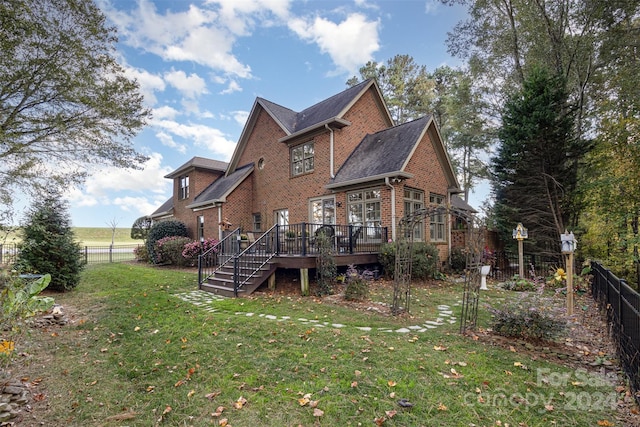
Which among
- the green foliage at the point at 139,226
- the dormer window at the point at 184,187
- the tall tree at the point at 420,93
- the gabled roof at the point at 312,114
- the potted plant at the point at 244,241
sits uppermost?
the tall tree at the point at 420,93

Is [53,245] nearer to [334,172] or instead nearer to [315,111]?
[334,172]

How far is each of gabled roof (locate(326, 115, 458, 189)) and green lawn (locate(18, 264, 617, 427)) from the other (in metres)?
6.22

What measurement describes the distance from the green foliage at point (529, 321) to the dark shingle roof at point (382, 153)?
6452 millimetres

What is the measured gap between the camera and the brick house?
39.5 feet

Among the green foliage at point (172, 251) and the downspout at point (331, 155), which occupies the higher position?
the downspout at point (331, 155)

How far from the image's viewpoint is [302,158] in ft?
47.9

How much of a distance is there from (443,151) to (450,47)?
23.9 feet

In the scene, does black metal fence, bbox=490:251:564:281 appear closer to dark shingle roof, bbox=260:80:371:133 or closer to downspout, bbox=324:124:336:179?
A: downspout, bbox=324:124:336:179

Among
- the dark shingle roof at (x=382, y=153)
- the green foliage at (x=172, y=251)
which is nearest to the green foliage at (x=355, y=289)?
the dark shingle roof at (x=382, y=153)

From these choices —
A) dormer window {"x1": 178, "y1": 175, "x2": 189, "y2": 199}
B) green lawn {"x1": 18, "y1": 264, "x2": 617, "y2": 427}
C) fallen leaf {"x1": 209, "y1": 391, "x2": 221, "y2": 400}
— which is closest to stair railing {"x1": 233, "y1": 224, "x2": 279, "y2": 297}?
green lawn {"x1": 18, "y1": 264, "x2": 617, "y2": 427}

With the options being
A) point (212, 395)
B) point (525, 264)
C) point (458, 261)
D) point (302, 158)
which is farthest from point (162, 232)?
point (525, 264)

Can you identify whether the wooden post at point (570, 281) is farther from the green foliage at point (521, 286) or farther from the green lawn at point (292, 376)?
the green foliage at point (521, 286)

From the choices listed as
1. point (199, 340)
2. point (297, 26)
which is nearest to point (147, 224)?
point (297, 26)

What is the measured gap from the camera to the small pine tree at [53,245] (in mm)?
9359
